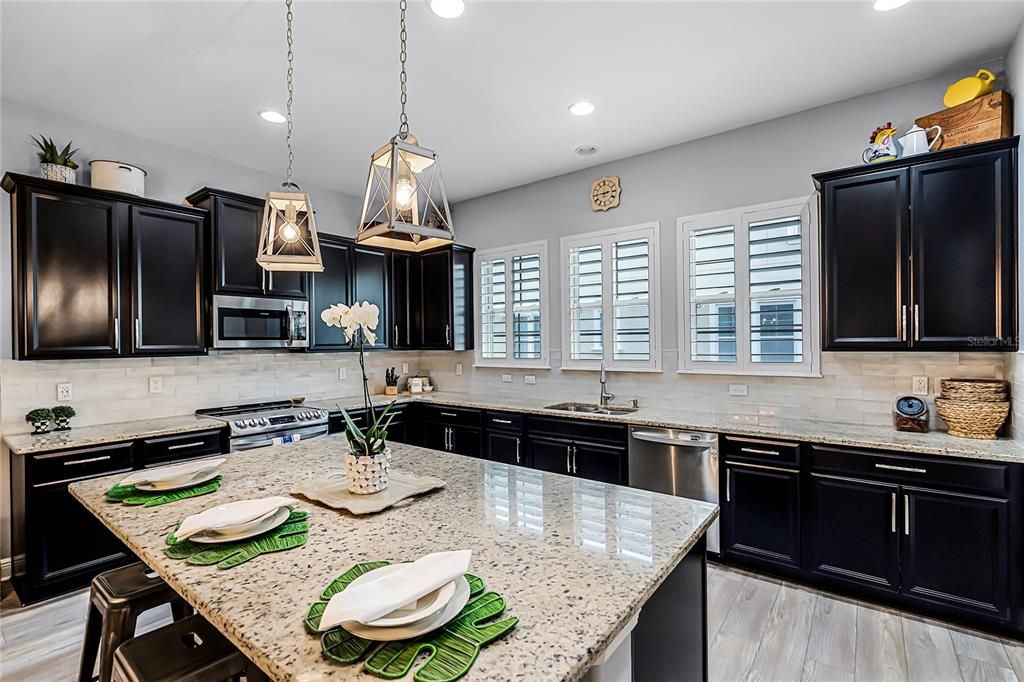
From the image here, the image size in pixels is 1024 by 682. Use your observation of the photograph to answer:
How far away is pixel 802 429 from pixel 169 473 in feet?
10.6

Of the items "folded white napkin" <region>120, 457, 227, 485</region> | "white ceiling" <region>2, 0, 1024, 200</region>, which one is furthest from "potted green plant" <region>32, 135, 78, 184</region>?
"folded white napkin" <region>120, 457, 227, 485</region>

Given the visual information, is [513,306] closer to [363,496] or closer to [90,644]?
[363,496]

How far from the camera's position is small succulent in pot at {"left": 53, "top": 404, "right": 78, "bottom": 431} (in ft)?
10.1

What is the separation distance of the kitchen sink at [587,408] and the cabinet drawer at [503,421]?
0.27 metres

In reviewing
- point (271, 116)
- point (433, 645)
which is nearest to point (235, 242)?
point (271, 116)

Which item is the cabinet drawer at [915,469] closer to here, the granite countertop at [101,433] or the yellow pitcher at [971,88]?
the yellow pitcher at [971,88]

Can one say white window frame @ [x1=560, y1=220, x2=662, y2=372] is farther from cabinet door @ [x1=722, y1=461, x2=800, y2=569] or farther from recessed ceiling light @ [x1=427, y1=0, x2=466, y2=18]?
recessed ceiling light @ [x1=427, y1=0, x2=466, y2=18]

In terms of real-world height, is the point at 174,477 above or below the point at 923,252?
below

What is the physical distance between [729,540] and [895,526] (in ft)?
2.85

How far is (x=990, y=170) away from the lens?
99.7 inches

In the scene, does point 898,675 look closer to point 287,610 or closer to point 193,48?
point 287,610

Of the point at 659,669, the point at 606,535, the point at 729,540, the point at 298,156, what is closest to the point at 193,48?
the point at 298,156

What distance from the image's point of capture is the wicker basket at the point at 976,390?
261 cm

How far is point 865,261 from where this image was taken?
2869mm
